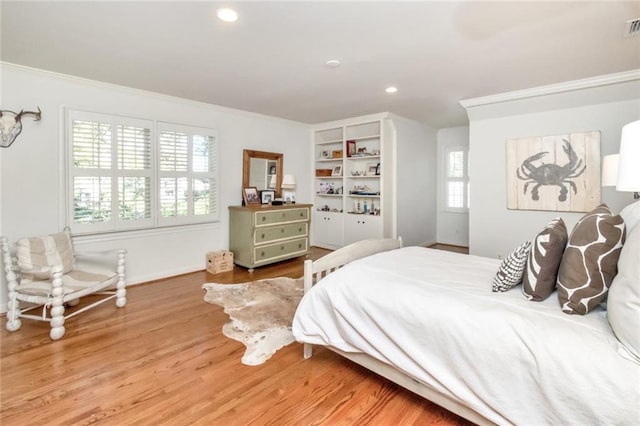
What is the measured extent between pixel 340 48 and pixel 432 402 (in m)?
2.63

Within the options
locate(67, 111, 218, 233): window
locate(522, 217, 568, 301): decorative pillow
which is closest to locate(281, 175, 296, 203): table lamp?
locate(67, 111, 218, 233): window

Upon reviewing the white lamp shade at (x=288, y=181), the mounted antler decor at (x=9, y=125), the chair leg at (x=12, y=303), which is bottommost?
the chair leg at (x=12, y=303)

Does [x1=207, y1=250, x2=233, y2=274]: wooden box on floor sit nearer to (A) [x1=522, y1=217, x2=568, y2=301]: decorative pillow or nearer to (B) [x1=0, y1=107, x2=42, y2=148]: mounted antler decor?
(B) [x1=0, y1=107, x2=42, y2=148]: mounted antler decor

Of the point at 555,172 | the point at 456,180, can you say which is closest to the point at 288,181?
the point at 456,180

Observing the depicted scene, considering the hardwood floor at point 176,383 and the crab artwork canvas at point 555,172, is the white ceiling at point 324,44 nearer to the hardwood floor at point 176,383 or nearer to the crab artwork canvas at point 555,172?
the crab artwork canvas at point 555,172

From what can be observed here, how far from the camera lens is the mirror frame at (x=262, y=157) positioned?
493cm

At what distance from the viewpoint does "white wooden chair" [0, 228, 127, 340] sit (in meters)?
2.51

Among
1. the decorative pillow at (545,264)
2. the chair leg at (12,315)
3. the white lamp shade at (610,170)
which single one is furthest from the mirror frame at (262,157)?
the white lamp shade at (610,170)

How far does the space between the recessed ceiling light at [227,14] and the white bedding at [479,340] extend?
188 centimetres

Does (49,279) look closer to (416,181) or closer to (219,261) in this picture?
(219,261)

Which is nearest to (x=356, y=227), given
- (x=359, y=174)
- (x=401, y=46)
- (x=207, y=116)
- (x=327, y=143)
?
(x=359, y=174)

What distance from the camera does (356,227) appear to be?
5.57 meters

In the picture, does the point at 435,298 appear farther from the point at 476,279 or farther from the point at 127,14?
the point at 127,14

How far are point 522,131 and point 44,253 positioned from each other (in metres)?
5.54
